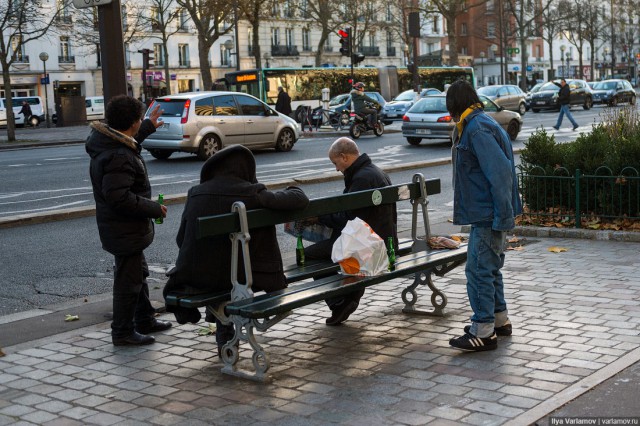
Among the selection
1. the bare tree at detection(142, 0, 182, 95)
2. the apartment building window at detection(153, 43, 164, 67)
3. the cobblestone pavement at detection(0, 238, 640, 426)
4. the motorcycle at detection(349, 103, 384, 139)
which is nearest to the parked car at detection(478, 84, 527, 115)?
the motorcycle at detection(349, 103, 384, 139)

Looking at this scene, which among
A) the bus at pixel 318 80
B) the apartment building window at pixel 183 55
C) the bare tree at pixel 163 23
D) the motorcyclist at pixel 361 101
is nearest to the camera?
the motorcyclist at pixel 361 101

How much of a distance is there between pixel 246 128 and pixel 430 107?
568 cm

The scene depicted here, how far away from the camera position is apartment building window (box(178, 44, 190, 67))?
239 ft

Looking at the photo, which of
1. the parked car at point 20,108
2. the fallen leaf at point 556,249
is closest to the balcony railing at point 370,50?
the parked car at point 20,108

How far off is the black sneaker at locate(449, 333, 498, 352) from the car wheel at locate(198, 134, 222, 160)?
16237 millimetres

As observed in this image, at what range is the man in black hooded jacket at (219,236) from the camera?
5562 millimetres

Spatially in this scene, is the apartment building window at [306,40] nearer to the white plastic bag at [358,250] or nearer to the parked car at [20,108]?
the parked car at [20,108]

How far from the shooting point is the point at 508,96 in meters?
43.7

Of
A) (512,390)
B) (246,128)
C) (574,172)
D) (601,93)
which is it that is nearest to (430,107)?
(246,128)

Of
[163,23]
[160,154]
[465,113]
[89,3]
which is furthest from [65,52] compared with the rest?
[465,113]

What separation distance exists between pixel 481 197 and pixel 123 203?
89.3 inches

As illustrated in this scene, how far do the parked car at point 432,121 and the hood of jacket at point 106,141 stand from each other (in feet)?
61.6

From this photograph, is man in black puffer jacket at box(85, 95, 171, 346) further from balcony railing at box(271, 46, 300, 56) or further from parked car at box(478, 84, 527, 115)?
balcony railing at box(271, 46, 300, 56)

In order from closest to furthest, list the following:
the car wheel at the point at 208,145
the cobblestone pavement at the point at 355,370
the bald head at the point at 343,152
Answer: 1. the cobblestone pavement at the point at 355,370
2. the bald head at the point at 343,152
3. the car wheel at the point at 208,145
